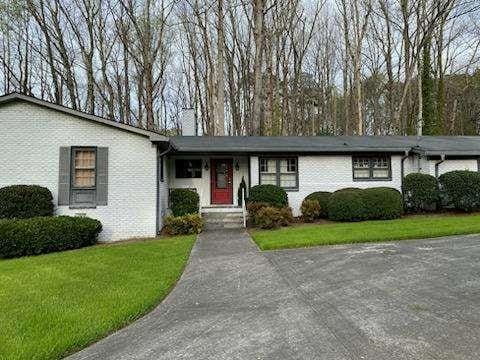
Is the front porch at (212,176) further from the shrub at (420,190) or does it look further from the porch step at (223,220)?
the shrub at (420,190)

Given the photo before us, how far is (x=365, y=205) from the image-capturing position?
43.8ft

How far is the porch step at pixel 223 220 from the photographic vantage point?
1350 cm

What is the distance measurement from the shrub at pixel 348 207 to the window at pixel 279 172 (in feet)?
6.48

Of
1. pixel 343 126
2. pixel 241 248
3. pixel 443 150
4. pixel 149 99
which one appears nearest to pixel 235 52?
pixel 149 99

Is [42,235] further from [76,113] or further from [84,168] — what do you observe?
[76,113]

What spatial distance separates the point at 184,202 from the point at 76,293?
26.1 ft

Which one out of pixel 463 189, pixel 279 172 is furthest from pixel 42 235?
pixel 463 189

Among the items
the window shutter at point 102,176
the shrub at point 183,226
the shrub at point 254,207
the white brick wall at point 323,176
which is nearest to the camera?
the window shutter at point 102,176

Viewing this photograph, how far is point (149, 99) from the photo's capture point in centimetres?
2386

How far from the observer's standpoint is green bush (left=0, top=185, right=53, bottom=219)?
10820mm

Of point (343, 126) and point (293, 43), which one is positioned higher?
point (293, 43)

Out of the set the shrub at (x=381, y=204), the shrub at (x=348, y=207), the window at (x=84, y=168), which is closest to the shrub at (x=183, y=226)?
the window at (x=84, y=168)

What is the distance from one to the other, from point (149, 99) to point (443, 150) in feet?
55.5

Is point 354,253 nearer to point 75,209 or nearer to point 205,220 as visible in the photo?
point 205,220
